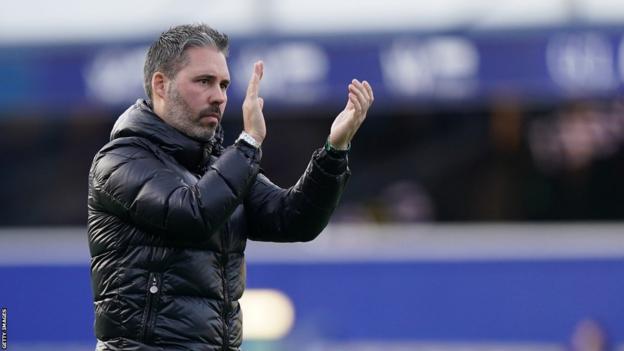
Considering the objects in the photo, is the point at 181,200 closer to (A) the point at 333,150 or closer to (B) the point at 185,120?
(B) the point at 185,120

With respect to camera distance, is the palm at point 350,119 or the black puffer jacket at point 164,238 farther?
the palm at point 350,119

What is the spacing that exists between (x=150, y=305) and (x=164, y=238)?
20cm

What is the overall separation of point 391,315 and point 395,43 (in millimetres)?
1964

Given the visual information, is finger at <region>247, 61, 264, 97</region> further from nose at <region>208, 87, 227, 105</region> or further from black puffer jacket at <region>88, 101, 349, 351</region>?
black puffer jacket at <region>88, 101, 349, 351</region>

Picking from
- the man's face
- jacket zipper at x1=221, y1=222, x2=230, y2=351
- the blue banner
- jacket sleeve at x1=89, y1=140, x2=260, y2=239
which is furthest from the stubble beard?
the blue banner

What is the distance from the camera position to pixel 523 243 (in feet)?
34.2

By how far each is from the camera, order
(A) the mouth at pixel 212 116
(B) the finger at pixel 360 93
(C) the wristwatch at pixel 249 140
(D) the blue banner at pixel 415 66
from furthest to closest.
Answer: (D) the blue banner at pixel 415 66 → (B) the finger at pixel 360 93 → (A) the mouth at pixel 212 116 → (C) the wristwatch at pixel 249 140

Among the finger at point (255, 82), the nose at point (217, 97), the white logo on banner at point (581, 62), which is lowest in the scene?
the nose at point (217, 97)

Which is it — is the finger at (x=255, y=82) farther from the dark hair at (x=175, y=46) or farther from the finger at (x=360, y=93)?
the finger at (x=360, y=93)

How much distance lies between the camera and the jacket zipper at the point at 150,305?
4301mm

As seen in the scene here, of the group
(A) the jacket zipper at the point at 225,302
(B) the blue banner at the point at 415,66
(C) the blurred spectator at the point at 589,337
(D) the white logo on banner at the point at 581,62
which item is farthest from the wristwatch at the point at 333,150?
(C) the blurred spectator at the point at 589,337

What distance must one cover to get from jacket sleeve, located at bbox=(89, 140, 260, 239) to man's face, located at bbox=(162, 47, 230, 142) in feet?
0.48

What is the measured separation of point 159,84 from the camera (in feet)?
14.8

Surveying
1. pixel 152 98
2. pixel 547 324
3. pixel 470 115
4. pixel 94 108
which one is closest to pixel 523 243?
pixel 547 324
